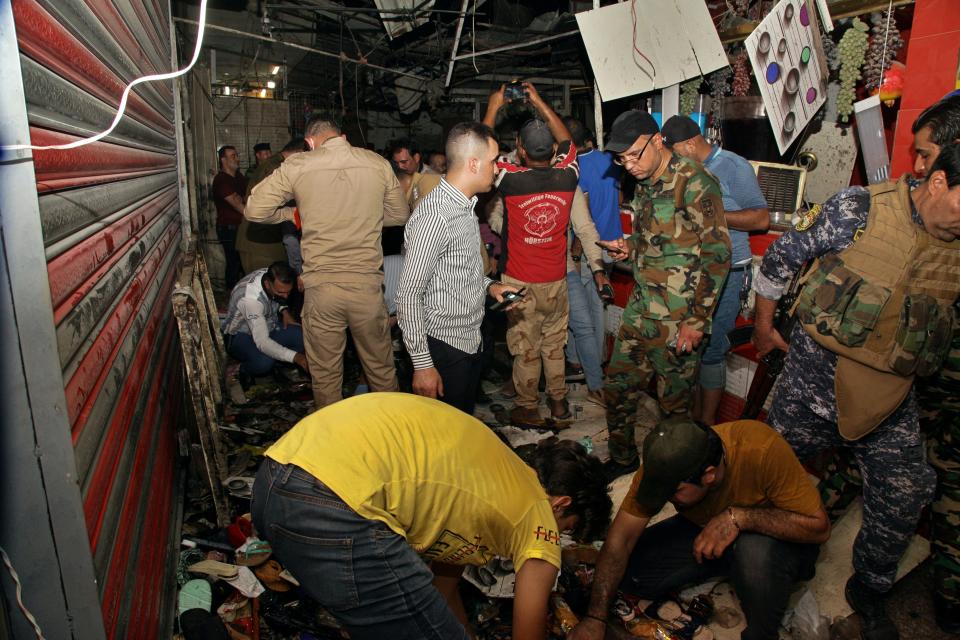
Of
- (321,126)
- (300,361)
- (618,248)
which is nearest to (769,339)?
(618,248)

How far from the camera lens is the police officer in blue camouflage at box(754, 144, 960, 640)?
2.42 metres

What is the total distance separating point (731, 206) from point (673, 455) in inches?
92.4

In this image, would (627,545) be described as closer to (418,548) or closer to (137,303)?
(418,548)

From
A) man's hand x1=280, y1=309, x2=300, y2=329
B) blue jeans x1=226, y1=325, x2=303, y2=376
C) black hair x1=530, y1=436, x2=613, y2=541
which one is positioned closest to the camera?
black hair x1=530, y1=436, x2=613, y2=541

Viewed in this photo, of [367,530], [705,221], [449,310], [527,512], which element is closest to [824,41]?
[705,221]

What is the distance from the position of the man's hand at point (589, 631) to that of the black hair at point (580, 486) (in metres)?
0.52

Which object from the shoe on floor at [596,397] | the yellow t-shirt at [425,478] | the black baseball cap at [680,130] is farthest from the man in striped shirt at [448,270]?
the shoe on floor at [596,397]

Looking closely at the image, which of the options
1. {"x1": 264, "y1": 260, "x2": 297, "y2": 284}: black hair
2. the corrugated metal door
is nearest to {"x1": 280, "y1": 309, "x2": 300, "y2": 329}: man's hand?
{"x1": 264, "y1": 260, "x2": 297, "y2": 284}: black hair

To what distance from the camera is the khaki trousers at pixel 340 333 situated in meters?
3.91

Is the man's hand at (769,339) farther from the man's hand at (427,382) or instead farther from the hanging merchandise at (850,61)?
the hanging merchandise at (850,61)

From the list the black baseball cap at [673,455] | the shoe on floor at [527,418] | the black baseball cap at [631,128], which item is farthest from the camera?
the shoe on floor at [527,418]

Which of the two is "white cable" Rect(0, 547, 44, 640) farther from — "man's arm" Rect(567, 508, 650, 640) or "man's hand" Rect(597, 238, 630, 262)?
"man's hand" Rect(597, 238, 630, 262)

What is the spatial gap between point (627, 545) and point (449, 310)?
142cm

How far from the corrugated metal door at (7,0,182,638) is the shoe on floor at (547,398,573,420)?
8.83ft
